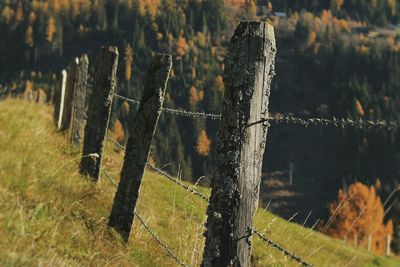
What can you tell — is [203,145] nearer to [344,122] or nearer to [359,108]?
[359,108]

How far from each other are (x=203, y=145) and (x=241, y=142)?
16037 centimetres

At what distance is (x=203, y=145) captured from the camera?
164125 mm

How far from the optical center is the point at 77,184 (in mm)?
6238

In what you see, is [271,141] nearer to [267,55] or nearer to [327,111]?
[327,111]

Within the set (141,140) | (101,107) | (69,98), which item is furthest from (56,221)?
(69,98)

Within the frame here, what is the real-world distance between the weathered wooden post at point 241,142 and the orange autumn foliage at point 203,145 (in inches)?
6222

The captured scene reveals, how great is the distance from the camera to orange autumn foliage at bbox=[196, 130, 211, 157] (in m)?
163

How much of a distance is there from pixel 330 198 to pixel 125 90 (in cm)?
7810

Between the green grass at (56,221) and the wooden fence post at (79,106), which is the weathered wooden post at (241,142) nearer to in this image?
the green grass at (56,221)

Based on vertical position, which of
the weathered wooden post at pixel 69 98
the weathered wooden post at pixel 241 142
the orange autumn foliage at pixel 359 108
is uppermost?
the weathered wooden post at pixel 241 142

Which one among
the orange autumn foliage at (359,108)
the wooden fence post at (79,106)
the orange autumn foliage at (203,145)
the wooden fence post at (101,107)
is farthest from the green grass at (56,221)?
the orange autumn foliage at (359,108)

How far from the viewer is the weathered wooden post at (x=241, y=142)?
378 cm

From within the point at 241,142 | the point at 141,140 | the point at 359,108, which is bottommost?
the point at 359,108

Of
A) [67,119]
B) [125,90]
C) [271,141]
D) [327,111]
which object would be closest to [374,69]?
[327,111]
